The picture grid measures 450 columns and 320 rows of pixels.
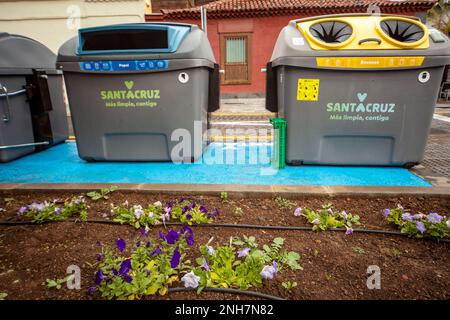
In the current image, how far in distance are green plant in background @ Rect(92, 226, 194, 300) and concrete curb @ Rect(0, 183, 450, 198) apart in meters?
0.78

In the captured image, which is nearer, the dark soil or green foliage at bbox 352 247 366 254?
the dark soil

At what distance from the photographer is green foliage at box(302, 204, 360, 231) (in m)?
1.84

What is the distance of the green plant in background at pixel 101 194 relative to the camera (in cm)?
229

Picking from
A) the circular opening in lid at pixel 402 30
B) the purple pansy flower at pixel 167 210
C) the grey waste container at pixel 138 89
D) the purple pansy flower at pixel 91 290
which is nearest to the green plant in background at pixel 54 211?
the purple pansy flower at pixel 167 210

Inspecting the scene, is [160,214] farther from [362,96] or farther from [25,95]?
[25,95]

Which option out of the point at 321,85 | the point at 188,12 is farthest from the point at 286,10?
the point at 321,85

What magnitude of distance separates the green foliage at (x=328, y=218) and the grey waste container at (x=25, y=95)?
3.26 m

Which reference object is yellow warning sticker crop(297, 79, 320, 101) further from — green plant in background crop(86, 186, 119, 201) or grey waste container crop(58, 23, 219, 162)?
green plant in background crop(86, 186, 119, 201)

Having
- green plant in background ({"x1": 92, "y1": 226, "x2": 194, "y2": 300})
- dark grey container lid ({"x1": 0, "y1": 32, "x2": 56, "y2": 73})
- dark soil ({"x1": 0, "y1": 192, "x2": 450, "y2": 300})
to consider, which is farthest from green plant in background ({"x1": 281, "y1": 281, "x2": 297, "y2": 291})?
dark grey container lid ({"x1": 0, "y1": 32, "x2": 56, "y2": 73})

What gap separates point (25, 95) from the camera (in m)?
3.37

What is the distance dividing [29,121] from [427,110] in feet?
14.4

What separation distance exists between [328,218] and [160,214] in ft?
3.67

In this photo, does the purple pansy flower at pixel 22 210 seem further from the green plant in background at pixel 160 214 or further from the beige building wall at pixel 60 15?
the beige building wall at pixel 60 15
